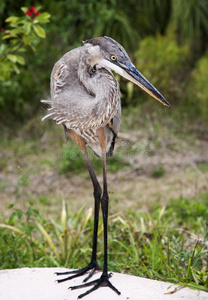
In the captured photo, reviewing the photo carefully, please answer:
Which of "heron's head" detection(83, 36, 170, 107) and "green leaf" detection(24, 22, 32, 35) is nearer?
"heron's head" detection(83, 36, 170, 107)

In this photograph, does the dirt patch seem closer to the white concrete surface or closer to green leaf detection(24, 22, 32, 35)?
the white concrete surface

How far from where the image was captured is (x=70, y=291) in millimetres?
2467

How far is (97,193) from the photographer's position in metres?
2.80

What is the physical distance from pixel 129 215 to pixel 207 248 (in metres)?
0.85

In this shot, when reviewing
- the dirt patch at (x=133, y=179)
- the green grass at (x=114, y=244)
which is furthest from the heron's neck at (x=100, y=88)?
the dirt patch at (x=133, y=179)

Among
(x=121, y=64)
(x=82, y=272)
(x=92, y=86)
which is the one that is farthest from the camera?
(x=82, y=272)

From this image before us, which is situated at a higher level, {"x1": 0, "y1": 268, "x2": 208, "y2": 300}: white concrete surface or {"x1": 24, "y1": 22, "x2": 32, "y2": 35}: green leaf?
{"x1": 24, "y1": 22, "x2": 32, "y2": 35}: green leaf

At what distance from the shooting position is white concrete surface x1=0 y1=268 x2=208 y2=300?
2.32 meters

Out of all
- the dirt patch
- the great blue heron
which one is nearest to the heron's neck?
the great blue heron

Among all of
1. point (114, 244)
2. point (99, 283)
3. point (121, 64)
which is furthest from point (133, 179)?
point (121, 64)

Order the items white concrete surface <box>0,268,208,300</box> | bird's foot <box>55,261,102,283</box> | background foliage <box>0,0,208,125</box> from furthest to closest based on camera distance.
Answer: background foliage <box>0,0,208,125</box> → bird's foot <box>55,261,102,283</box> → white concrete surface <box>0,268,208,300</box>

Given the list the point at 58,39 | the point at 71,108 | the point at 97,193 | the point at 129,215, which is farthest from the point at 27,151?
the point at 71,108

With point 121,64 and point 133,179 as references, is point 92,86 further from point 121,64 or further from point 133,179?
point 133,179

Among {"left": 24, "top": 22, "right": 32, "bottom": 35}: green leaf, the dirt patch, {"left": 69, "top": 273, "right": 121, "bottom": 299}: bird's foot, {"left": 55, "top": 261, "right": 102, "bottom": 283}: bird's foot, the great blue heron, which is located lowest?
the dirt patch
